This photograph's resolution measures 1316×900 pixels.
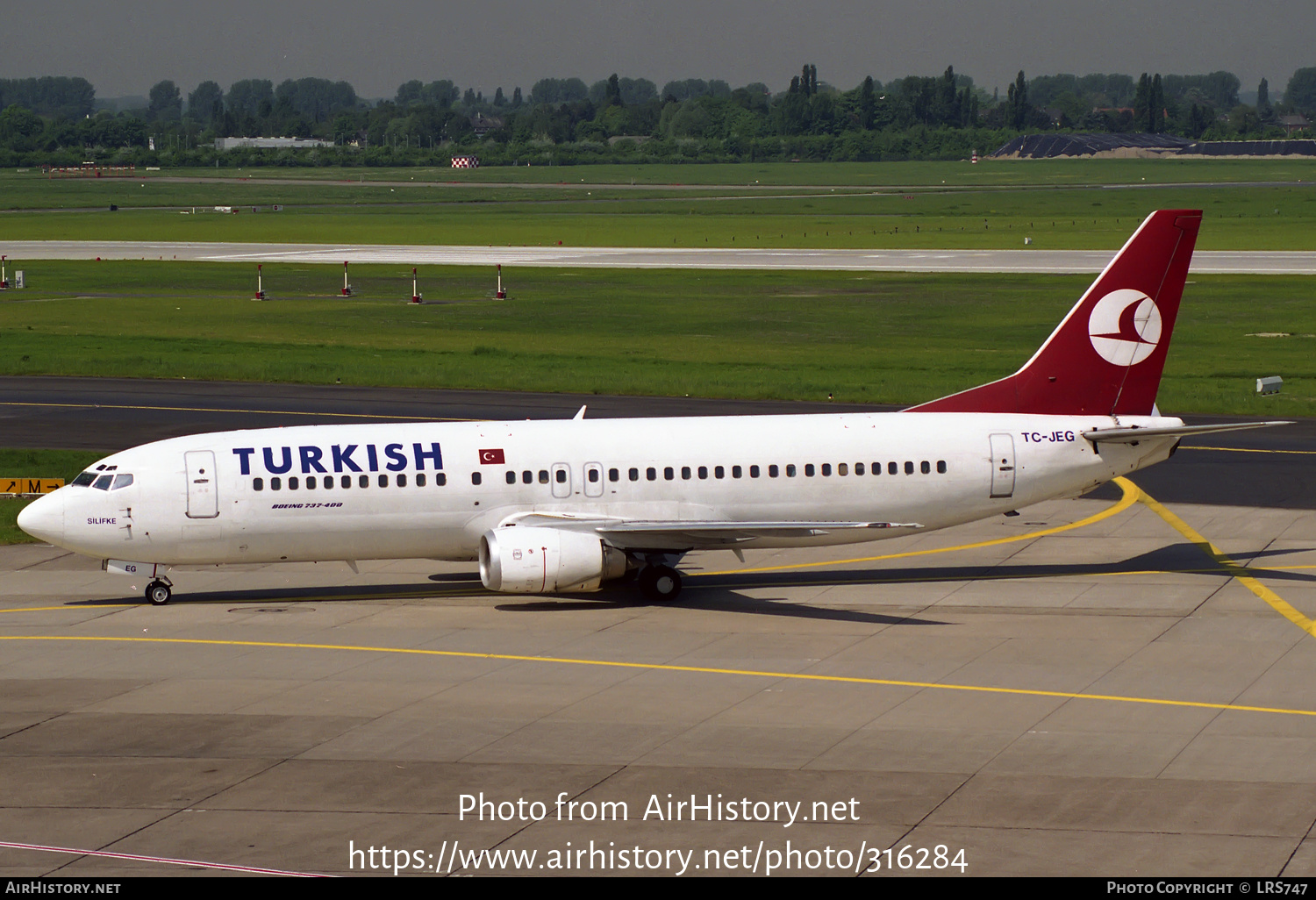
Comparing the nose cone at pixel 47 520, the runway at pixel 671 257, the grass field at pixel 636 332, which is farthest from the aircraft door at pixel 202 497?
the runway at pixel 671 257

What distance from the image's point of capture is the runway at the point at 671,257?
119812 millimetres

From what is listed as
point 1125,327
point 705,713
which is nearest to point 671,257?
point 1125,327

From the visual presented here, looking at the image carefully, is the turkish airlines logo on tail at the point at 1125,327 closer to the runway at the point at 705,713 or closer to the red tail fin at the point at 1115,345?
the red tail fin at the point at 1115,345

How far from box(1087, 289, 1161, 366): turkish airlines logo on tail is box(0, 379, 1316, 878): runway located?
217 inches

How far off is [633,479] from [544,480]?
210cm

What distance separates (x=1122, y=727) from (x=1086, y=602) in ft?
33.5

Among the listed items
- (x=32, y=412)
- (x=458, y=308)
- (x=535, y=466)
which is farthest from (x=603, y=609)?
(x=458, y=308)

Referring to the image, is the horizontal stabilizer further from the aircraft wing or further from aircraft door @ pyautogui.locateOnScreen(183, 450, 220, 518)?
aircraft door @ pyautogui.locateOnScreen(183, 450, 220, 518)

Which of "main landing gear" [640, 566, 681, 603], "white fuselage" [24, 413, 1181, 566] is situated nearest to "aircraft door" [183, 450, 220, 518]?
"white fuselage" [24, 413, 1181, 566]

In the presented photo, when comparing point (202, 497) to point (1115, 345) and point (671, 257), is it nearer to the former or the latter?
point (1115, 345)

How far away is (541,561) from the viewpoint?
35344 millimetres

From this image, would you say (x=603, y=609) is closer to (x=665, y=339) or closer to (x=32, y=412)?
(x=32, y=412)

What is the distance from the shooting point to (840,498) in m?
38.0

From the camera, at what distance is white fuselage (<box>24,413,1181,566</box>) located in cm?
3641
